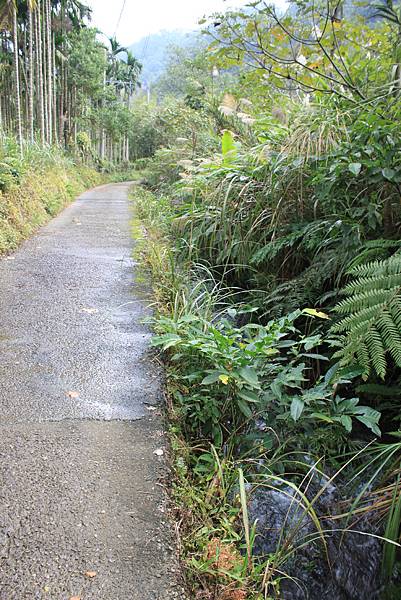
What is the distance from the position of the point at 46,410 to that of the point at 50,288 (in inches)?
85.0

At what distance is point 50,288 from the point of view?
14.3 ft

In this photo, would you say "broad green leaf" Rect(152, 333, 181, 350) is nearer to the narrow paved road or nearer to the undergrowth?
the narrow paved road

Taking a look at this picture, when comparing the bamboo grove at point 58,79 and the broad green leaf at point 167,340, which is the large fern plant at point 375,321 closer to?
the broad green leaf at point 167,340

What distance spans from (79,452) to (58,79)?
2466 centimetres

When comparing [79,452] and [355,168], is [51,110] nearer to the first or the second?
[355,168]

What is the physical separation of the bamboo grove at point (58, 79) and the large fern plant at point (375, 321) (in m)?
12.2

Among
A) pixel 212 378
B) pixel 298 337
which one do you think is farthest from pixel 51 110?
pixel 212 378

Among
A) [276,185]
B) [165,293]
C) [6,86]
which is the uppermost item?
[6,86]

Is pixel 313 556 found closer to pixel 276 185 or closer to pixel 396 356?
pixel 396 356

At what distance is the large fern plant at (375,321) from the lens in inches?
75.8

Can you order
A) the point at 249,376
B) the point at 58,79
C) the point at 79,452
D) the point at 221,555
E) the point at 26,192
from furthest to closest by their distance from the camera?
1. the point at 58,79
2. the point at 26,192
3. the point at 249,376
4. the point at 79,452
5. the point at 221,555

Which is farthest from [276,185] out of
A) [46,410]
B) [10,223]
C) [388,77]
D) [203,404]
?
[10,223]

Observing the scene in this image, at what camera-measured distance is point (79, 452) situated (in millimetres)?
2084

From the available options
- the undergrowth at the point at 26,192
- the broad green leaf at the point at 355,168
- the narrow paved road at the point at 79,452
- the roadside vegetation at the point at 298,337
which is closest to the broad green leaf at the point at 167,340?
the roadside vegetation at the point at 298,337
